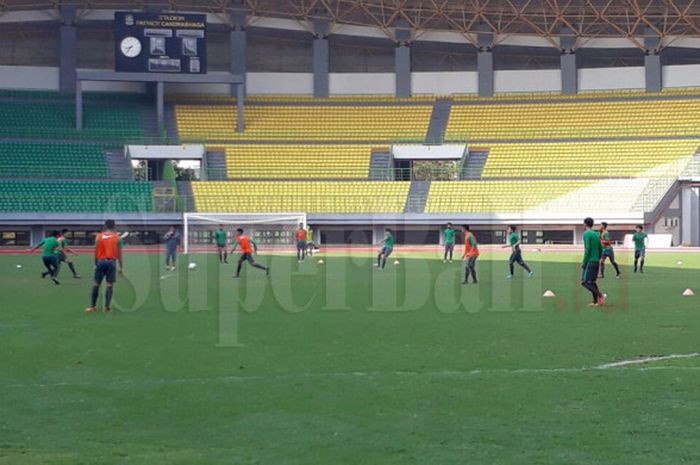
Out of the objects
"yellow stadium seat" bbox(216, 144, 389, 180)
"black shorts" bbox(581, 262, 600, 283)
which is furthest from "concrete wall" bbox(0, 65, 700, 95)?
"black shorts" bbox(581, 262, 600, 283)

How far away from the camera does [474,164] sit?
62750mm

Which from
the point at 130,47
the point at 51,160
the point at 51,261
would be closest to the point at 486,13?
the point at 130,47

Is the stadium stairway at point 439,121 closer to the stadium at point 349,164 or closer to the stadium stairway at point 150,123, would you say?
the stadium at point 349,164

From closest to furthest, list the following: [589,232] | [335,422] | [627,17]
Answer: [335,422] < [589,232] < [627,17]

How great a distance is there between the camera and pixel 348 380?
10.5m

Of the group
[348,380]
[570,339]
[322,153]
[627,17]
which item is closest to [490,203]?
[322,153]

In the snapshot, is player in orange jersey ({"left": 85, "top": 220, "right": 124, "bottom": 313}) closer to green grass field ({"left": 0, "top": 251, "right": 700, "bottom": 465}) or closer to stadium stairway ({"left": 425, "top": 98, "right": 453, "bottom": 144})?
green grass field ({"left": 0, "top": 251, "right": 700, "bottom": 465})

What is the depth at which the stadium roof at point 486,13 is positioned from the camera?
62.5m

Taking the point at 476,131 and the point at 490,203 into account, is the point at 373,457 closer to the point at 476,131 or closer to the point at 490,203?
the point at 490,203

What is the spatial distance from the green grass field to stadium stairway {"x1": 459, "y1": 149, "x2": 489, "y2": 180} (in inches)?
1617

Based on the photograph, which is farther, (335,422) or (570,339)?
(570,339)

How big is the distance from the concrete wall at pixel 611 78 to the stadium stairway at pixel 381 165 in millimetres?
14613

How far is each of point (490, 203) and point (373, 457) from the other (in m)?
52.0

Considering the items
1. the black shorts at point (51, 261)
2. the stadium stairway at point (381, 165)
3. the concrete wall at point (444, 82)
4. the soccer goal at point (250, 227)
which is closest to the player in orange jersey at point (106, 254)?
the black shorts at point (51, 261)
